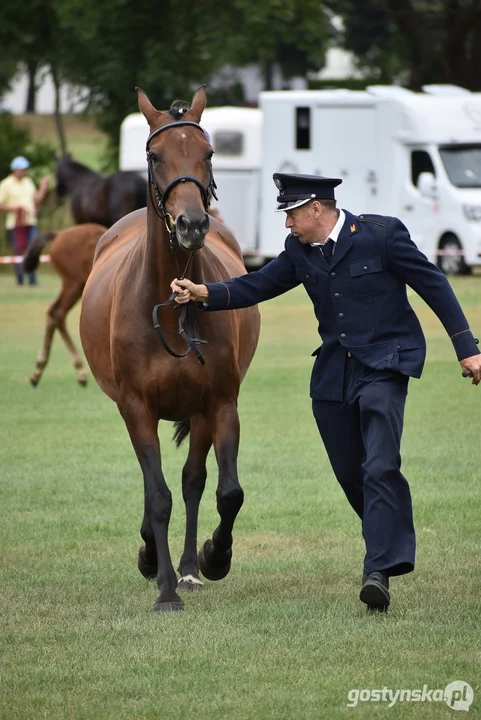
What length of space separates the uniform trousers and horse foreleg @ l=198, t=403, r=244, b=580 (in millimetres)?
586

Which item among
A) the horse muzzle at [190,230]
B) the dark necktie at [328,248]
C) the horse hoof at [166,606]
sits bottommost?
the horse hoof at [166,606]

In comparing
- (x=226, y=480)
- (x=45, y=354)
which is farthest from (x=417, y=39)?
(x=226, y=480)

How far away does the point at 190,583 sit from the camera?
23.4 ft

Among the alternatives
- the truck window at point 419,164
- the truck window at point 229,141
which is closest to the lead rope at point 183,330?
the truck window at point 419,164

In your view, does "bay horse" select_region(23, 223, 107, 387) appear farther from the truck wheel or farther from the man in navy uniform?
the truck wheel

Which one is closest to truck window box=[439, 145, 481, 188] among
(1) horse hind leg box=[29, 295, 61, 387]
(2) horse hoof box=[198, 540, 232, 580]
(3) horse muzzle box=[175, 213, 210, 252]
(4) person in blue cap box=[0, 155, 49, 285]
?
(4) person in blue cap box=[0, 155, 49, 285]

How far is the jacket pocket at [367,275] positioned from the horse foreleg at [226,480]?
0.95 m

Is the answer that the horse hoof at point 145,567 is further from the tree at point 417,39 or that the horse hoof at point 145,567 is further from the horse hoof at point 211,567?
the tree at point 417,39

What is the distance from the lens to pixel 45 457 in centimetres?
1098

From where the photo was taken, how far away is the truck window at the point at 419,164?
28.2 m

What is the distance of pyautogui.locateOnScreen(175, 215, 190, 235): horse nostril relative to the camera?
6.03m

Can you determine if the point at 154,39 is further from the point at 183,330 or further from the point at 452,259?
the point at 183,330

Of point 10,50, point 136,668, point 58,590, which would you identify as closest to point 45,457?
point 58,590

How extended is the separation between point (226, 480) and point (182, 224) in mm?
1374
